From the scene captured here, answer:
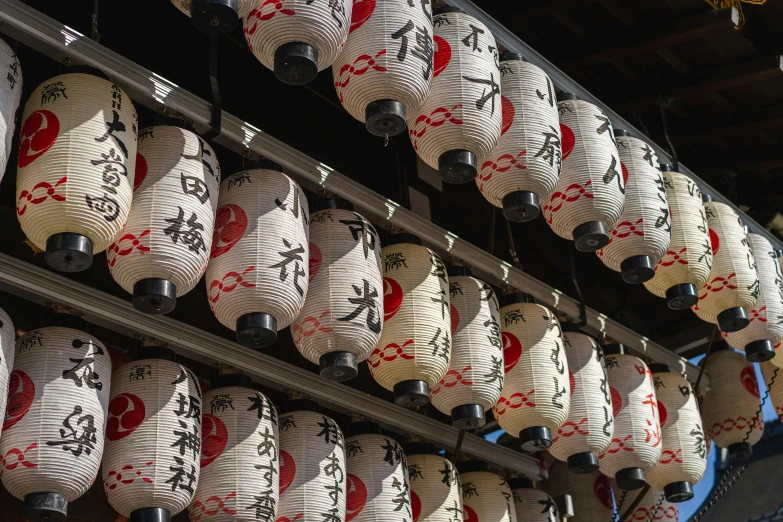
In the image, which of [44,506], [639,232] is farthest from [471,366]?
[44,506]

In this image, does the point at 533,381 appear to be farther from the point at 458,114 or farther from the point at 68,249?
the point at 68,249

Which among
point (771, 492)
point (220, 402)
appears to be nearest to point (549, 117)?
point (220, 402)

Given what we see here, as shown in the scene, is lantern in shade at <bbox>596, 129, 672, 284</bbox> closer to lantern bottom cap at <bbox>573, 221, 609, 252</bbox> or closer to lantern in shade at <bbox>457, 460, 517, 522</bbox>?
lantern bottom cap at <bbox>573, 221, 609, 252</bbox>

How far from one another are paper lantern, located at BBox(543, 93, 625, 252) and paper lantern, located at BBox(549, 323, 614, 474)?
2.08ft

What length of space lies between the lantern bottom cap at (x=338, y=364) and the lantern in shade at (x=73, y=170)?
82 centimetres

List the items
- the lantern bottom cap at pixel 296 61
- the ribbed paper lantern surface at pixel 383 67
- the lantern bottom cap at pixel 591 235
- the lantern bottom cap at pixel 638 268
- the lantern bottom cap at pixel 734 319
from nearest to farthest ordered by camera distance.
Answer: the lantern bottom cap at pixel 296 61 < the ribbed paper lantern surface at pixel 383 67 < the lantern bottom cap at pixel 591 235 < the lantern bottom cap at pixel 638 268 < the lantern bottom cap at pixel 734 319

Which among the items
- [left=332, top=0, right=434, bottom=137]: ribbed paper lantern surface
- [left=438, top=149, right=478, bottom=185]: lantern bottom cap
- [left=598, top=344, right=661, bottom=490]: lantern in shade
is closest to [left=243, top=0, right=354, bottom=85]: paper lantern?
[left=332, top=0, right=434, bottom=137]: ribbed paper lantern surface

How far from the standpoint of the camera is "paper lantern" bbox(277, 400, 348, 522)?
3.61 metres

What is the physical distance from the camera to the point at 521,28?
5.12 meters

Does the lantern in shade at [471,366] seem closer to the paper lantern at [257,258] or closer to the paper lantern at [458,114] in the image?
the paper lantern at [458,114]

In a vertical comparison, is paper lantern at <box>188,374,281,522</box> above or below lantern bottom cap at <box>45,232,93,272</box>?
below

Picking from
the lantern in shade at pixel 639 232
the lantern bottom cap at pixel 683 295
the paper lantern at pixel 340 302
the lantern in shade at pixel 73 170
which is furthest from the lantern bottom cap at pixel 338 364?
the lantern bottom cap at pixel 683 295

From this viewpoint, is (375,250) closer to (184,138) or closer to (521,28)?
(184,138)

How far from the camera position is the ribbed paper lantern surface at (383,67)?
3.37 meters
